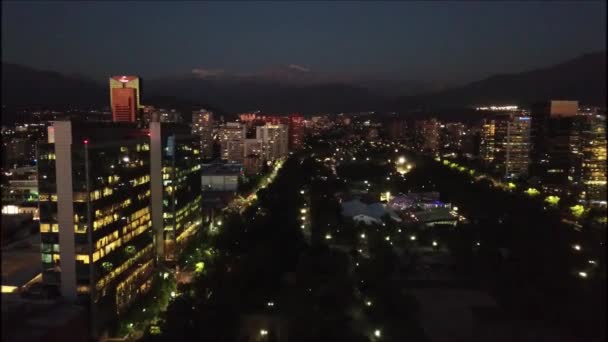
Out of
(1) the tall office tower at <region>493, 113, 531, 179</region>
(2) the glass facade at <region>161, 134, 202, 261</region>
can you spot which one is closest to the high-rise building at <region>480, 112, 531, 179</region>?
(1) the tall office tower at <region>493, 113, 531, 179</region>

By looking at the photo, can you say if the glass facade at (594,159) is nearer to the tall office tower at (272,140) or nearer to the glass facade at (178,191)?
the glass facade at (178,191)

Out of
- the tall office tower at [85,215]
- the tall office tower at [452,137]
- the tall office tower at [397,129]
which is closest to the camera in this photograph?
the tall office tower at [85,215]

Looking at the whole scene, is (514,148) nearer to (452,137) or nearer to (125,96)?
(452,137)

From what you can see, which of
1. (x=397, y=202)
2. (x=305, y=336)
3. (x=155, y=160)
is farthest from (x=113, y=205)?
(x=397, y=202)

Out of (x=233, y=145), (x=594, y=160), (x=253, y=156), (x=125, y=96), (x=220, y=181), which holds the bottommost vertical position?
(x=220, y=181)

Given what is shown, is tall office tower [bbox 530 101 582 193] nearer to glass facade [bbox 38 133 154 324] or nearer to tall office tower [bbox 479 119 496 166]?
tall office tower [bbox 479 119 496 166]

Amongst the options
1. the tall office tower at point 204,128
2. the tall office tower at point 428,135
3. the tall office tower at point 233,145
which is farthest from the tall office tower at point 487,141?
the tall office tower at point 204,128

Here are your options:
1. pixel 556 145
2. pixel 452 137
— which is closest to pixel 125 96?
pixel 556 145
